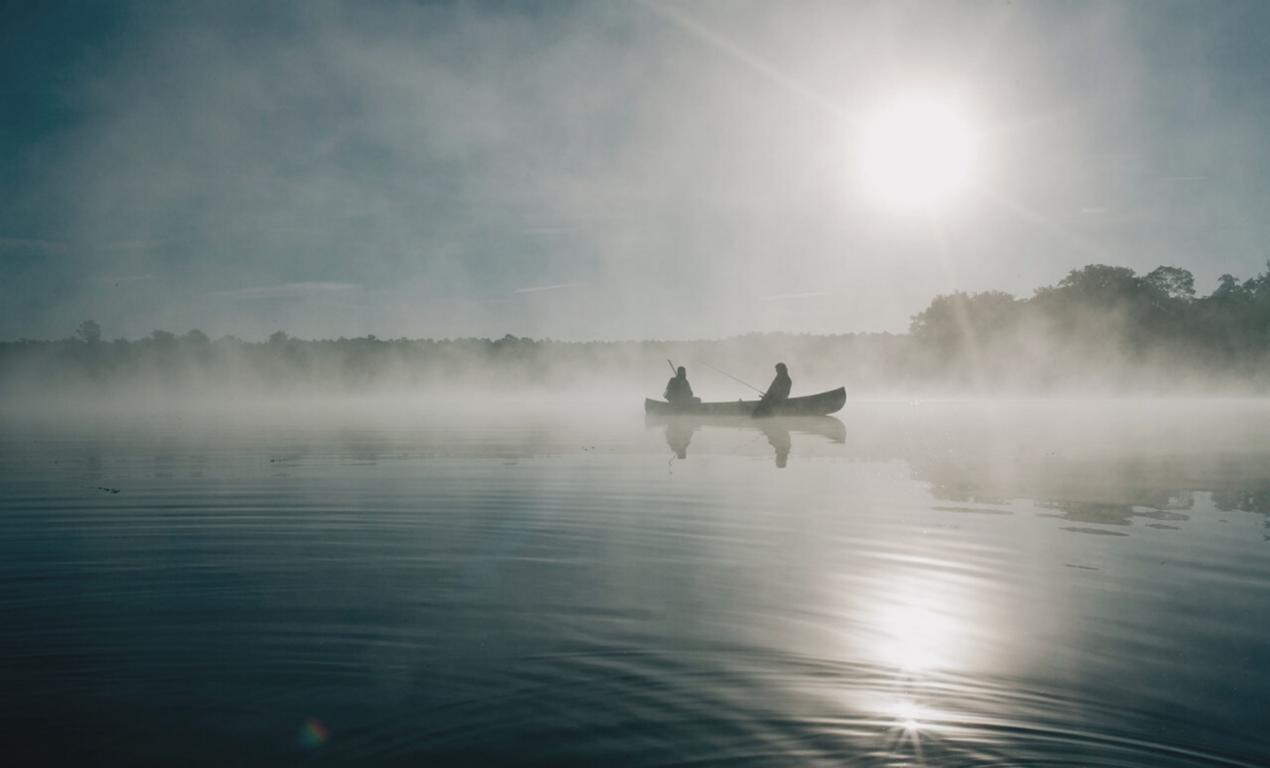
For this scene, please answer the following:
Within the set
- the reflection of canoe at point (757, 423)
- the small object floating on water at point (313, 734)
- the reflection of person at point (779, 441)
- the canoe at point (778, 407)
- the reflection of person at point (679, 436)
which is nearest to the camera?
the small object floating on water at point (313, 734)

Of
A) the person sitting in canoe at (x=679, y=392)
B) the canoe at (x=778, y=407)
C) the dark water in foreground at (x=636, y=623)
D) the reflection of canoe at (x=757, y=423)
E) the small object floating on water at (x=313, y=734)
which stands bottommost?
the small object floating on water at (x=313, y=734)

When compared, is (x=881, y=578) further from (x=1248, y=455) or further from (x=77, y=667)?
(x=1248, y=455)

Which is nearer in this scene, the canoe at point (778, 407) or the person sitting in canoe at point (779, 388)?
the person sitting in canoe at point (779, 388)

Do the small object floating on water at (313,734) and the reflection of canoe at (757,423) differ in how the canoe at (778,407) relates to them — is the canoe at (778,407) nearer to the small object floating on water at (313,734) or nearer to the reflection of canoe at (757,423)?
the reflection of canoe at (757,423)

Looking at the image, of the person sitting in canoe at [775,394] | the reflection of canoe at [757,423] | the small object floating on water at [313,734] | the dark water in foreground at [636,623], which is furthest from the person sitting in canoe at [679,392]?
the small object floating on water at [313,734]

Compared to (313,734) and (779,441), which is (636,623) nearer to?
(313,734)

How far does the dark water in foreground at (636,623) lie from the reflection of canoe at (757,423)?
1476 centimetres

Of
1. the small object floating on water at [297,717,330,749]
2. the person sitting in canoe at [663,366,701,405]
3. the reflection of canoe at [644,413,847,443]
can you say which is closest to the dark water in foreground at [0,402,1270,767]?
the small object floating on water at [297,717,330,749]

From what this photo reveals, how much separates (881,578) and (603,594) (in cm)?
236

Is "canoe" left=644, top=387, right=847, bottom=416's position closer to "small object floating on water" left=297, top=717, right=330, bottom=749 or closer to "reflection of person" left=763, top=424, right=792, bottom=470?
"reflection of person" left=763, top=424, right=792, bottom=470

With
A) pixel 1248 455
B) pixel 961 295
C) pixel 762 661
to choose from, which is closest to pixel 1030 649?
pixel 762 661

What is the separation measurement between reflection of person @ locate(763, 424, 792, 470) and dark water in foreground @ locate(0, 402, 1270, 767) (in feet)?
15.0

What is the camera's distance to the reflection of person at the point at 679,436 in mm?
20328

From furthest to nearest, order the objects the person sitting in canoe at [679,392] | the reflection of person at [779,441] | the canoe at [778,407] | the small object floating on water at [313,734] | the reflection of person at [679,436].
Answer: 1. the person sitting in canoe at [679,392]
2. the canoe at [778,407]
3. the reflection of person at [679,436]
4. the reflection of person at [779,441]
5. the small object floating on water at [313,734]
